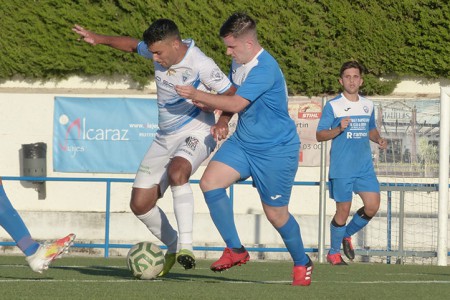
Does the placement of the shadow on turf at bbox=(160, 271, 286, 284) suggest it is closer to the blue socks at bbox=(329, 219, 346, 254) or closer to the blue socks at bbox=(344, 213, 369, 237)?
the blue socks at bbox=(329, 219, 346, 254)

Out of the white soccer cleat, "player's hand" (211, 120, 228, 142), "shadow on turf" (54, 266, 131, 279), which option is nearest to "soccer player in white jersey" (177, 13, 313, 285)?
"player's hand" (211, 120, 228, 142)

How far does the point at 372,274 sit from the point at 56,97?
9430 mm

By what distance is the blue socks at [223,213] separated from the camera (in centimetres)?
936

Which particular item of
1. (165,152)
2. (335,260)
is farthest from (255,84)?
(335,260)

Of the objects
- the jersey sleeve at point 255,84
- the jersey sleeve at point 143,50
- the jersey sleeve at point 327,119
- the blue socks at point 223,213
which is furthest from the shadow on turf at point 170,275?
the jersey sleeve at point 327,119

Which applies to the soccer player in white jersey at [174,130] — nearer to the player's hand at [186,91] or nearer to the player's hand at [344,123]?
the player's hand at [186,91]

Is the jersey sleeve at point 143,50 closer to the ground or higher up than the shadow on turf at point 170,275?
higher up

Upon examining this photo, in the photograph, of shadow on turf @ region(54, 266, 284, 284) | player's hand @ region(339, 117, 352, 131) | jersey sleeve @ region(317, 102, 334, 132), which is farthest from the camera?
jersey sleeve @ region(317, 102, 334, 132)

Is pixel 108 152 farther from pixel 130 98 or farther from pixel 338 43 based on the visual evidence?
pixel 338 43

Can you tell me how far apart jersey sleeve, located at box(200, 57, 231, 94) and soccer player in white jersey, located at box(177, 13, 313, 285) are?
1.55 ft

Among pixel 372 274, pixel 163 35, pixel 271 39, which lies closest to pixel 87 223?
pixel 271 39

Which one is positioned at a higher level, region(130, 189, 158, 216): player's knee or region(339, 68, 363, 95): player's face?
region(339, 68, 363, 95): player's face

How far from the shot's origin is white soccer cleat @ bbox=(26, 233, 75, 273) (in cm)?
895

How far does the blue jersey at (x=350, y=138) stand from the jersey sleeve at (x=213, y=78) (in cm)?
396
